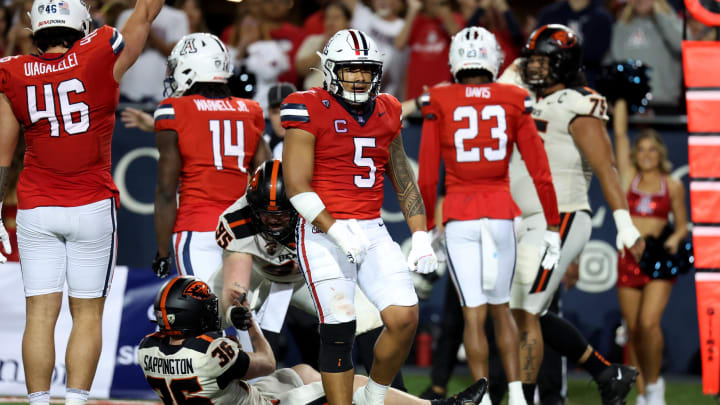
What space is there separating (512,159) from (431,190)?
36.7 inches

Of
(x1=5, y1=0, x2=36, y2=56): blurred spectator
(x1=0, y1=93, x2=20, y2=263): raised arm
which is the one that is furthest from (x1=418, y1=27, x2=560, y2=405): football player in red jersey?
(x1=5, y1=0, x2=36, y2=56): blurred spectator

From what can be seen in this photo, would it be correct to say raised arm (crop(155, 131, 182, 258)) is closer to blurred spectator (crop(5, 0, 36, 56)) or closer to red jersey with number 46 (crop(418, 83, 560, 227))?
red jersey with number 46 (crop(418, 83, 560, 227))

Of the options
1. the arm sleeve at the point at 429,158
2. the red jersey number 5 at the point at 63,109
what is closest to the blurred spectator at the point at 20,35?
the red jersey number 5 at the point at 63,109

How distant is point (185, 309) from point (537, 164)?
2.38m

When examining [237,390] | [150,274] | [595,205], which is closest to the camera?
[237,390]

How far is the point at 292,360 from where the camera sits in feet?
27.6

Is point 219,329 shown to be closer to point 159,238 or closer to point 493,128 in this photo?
point 159,238

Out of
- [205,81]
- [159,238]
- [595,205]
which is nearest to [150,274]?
[159,238]

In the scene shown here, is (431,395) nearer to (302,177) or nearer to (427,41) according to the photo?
(302,177)

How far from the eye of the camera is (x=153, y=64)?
9.15 metres

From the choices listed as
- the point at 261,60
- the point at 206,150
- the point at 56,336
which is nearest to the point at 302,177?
the point at 206,150

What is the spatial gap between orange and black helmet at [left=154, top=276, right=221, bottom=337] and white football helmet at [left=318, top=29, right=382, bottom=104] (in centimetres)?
114

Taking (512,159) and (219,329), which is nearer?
(219,329)

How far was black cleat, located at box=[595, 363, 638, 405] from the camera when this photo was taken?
6.08 meters
